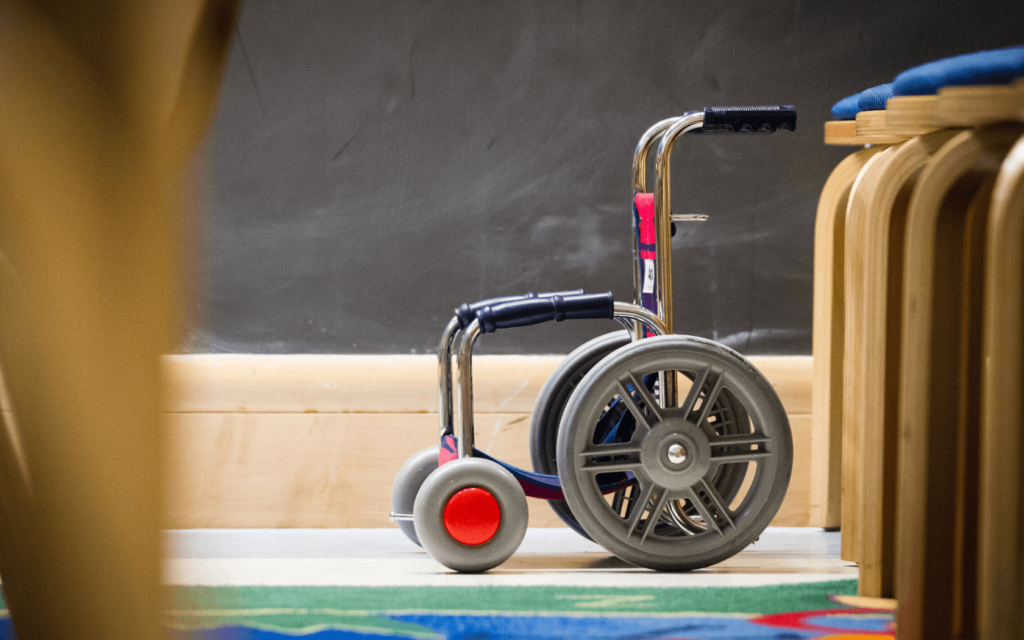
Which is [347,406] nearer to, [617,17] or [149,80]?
[617,17]

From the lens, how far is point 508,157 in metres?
2.17

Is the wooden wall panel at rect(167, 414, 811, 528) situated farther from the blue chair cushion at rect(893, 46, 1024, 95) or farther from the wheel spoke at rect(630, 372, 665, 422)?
the blue chair cushion at rect(893, 46, 1024, 95)

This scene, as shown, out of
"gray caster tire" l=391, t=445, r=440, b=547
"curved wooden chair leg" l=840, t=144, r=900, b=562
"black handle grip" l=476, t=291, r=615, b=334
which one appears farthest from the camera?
"gray caster tire" l=391, t=445, r=440, b=547

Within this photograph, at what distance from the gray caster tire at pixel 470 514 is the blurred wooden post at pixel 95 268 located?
127 cm

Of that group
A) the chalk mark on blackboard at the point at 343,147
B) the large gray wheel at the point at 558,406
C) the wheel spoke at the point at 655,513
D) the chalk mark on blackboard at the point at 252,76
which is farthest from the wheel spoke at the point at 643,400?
the chalk mark on blackboard at the point at 252,76

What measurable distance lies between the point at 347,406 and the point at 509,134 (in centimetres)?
67

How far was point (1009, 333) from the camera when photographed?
0.70m

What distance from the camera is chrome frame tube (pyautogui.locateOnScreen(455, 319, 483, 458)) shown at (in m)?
1.63

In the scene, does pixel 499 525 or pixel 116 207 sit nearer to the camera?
pixel 116 207

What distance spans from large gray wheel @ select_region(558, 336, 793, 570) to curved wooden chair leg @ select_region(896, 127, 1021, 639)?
53cm

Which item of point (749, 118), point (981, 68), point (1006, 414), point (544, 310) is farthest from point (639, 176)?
point (1006, 414)

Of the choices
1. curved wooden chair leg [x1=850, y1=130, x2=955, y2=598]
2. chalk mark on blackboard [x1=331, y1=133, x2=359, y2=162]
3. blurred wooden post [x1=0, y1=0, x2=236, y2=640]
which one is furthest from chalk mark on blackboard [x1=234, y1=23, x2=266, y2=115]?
blurred wooden post [x1=0, y1=0, x2=236, y2=640]

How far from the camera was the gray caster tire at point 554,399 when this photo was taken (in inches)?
69.7

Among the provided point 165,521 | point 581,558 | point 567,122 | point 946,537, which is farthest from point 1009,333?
point 567,122
